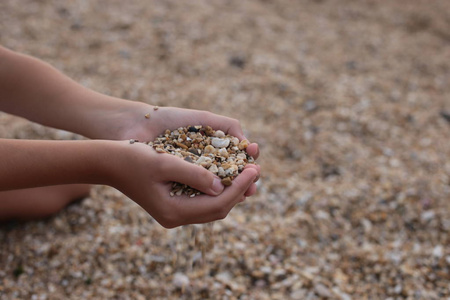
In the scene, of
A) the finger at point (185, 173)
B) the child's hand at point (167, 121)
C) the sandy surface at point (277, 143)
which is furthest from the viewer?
the sandy surface at point (277, 143)

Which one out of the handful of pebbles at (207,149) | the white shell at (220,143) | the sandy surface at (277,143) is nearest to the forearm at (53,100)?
the handful of pebbles at (207,149)

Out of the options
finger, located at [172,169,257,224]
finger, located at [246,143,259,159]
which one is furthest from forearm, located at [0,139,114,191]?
finger, located at [246,143,259,159]

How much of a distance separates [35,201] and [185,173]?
1.08 metres

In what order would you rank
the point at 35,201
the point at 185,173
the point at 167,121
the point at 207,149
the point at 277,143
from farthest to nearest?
the point at 277,143 → the point at 35,201 → the point at 167,121 → the point at 207,149 → the point at 185,173

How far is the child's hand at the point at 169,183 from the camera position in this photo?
1.43m

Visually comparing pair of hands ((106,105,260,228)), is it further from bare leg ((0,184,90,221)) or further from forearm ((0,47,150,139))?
bare leg ((0,184,90,221))

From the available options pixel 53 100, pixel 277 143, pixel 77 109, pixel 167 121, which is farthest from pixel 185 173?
pixel 277 143

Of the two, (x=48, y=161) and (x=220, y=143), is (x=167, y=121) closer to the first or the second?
(x=220, y=143)

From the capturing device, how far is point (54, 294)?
192 centimetres

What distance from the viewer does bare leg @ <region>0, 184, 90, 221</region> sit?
209 centimetres

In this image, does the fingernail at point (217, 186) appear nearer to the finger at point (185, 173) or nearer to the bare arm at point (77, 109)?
the finger at point (185, 173)

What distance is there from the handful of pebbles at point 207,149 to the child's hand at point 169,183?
4 centimetres

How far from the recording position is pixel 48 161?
148 cm

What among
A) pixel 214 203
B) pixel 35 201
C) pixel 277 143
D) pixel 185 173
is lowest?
pixel 277 143
